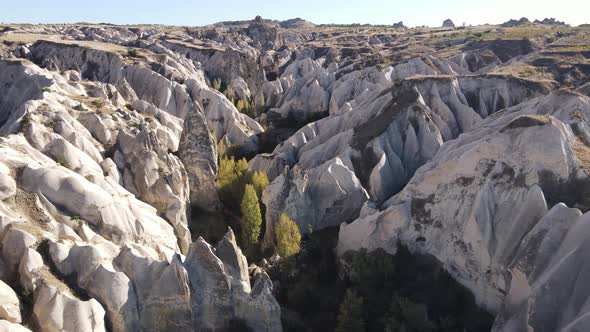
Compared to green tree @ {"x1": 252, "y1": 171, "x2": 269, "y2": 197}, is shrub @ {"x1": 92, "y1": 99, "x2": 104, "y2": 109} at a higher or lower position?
higher

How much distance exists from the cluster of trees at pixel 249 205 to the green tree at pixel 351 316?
6.73m

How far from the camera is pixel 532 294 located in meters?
18.1

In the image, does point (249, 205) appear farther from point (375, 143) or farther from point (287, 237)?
point (375, 143)

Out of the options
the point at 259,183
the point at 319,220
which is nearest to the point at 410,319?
the point at 319,220

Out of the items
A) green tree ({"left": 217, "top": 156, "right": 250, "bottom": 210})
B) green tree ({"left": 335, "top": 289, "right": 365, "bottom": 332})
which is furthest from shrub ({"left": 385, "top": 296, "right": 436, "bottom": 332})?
green tree ({"left": 217, "top": 156, "right": 250, "bottom": 210})

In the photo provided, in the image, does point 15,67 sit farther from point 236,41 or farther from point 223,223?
point 236,41

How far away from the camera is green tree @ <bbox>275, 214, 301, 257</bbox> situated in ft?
98.0

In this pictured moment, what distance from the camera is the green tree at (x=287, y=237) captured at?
2988cm

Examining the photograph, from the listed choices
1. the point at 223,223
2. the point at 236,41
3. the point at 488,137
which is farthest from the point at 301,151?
the point at 236,41

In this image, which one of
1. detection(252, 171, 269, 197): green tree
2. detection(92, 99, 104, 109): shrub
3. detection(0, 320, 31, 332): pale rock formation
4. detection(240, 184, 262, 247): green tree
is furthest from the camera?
detection(92, 99, 104, 109): shrub

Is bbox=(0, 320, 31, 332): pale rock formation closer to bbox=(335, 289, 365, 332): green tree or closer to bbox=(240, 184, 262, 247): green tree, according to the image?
bbox=(335, 289, 365, 332): green tree

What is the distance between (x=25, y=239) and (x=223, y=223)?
18.5 metres

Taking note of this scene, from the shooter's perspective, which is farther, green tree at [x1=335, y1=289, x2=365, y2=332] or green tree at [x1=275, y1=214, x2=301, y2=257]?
green tree at [x1=275, y1=214, x2=301, y2=257]

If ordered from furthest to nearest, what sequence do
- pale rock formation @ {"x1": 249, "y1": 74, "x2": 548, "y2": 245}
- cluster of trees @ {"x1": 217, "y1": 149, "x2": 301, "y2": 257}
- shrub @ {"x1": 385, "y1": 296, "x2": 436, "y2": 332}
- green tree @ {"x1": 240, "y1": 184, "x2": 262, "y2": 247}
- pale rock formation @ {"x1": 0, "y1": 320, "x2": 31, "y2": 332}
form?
1. pale rock formation @ {"x1": 249, "y1": 74, "x2": 548, "y2": 245}
2. green tree @ {"x1": 240, "y1": 184, "x2": 262, "y2": 247}
3. cluster of trees @ {"x1": 217, "y1": 149, "x2": 301, "y2": 257}
4. shrub @ {"x1": 385, "y1": 296, "x2": 436, "y2": 332}
5. pale rock formation @ {"x1": 0, "y1": 320, "x2": 31, "y2": 332}
